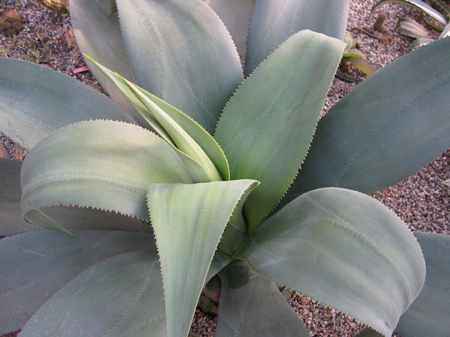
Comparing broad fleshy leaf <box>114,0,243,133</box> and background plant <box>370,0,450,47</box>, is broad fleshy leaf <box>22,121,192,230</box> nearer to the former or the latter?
broad fleshy leaf <box>114,0,243,133</box>

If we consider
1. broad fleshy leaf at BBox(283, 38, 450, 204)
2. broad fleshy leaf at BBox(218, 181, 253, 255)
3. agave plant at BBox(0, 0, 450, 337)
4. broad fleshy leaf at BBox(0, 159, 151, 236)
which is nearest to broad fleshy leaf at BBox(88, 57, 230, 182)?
agave plant at BBox(0, 0, 450, 337)

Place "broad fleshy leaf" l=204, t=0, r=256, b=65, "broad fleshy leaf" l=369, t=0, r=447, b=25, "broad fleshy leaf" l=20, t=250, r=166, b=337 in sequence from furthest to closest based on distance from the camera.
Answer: "broad fleshy leaf" l=369, t=0, r=447, b=25 → "broad fleshy leaf" l=204, t=0, r=256, b=65 → "broad fleshy leaf" l=20, t=250, r=166, b=337

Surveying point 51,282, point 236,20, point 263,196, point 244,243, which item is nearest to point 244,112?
point 263,196

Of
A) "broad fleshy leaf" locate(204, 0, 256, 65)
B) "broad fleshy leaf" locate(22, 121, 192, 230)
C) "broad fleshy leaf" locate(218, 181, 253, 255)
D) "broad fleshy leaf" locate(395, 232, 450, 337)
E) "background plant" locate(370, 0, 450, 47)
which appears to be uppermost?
"background plant" locate(370, 0, 450, 47)

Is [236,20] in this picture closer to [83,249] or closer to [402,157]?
[402,157]

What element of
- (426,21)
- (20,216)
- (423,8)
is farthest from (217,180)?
(426,21)

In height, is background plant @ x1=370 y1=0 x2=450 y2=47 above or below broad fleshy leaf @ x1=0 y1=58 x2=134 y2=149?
above

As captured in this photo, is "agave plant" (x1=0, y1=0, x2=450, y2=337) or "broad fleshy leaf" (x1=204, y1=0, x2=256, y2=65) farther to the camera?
"broad fleshy leaf" (x1=204, y1=0, x2=256, y2=65)
